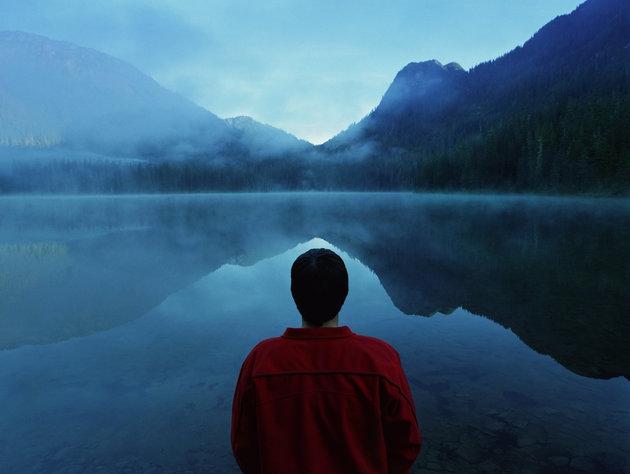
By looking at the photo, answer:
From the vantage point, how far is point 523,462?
6.32m

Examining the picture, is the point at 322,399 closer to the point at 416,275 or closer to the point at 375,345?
the point at 375,345

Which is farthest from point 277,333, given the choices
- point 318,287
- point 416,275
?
point 318,287

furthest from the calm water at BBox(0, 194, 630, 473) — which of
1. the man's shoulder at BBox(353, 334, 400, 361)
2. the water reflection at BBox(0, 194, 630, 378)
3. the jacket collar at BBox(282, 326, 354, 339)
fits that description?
the jacket collar at BBox(282, 326, 354, 339)

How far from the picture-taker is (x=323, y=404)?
108 inches

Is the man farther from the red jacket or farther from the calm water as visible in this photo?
the calm water

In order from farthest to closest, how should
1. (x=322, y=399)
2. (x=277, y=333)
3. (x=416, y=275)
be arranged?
1. (x=416, y=275)
2. (x=277, y=333)
3. (x=322, y=399)

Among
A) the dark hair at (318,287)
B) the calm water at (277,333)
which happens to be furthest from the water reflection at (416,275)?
the dark hair at (318,287)

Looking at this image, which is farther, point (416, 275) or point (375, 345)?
point (416, 275)

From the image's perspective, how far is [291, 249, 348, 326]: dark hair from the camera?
2.96 metres

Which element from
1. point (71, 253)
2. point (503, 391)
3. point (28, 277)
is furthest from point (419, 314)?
point (71, 253)

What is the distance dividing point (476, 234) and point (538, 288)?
17.4 metres

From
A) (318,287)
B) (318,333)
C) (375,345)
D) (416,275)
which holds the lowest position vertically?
(416,275)

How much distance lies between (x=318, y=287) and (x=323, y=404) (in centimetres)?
77

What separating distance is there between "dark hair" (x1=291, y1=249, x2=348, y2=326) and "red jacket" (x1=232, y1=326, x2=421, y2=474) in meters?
Result: 0.17
